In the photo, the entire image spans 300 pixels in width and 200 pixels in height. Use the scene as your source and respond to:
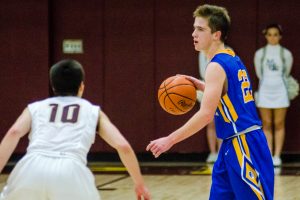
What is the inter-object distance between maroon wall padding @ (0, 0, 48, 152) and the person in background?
3.35 metres

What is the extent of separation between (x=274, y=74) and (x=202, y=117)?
20.0 ft

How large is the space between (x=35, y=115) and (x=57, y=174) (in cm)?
39

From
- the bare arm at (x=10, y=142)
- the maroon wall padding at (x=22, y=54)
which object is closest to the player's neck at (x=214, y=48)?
the bare arm at (x=10, y=142)

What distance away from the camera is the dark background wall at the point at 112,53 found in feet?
37.1

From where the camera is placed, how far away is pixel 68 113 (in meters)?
4.09

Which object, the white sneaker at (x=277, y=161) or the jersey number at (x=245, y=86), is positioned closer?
the jersey number at (x=245, y=86)

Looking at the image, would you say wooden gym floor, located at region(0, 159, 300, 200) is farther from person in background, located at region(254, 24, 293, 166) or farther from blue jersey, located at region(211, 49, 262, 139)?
blue jersey, located at region(211, 49, 262, 139)

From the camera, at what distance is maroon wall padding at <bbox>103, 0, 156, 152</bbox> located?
1135 centimetres

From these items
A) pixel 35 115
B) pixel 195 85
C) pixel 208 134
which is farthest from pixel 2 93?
pixel 35 115

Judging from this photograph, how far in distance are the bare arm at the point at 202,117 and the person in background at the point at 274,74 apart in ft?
19.4

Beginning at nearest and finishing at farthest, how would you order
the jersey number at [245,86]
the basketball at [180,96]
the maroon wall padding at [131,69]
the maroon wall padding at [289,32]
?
the jersey number at [245,86], the basketball at [180,96], the maroon wall padding at [289,32], the maroon wall padding at [131,69]

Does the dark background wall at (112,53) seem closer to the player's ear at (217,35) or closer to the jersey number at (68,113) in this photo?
the player's ear at (217,35)

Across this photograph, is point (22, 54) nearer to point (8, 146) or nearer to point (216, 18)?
point (216, 18)

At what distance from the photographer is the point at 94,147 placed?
11.5 metres
